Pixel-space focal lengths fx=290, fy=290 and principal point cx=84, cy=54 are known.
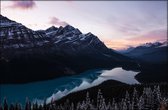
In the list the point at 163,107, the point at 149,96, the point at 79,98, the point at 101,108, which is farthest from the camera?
the point at 79,98

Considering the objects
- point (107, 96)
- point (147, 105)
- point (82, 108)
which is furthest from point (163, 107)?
point (107, 96)

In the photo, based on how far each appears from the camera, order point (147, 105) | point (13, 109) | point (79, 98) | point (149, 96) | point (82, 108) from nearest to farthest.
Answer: point (147, 105)
point (149, 96)
point (82, 108)
point (13, 109)
point (79, 98)

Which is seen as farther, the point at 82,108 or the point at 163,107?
the point at 82,108

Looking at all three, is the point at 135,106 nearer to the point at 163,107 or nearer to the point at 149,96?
the point at 149,96

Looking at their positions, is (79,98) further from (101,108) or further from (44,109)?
(101,108)

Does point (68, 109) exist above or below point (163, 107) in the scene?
below

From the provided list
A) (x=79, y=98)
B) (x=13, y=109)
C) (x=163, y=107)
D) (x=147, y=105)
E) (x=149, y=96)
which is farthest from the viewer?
(x=79, y=98)

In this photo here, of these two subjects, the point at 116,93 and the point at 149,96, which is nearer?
the point at 149,96

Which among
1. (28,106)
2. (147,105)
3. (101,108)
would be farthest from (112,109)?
(28,106)

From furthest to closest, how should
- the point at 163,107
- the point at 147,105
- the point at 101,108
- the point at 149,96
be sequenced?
Answer: the point at 101,108 < the point at 149,96 < the point at 147,105 < the point at 163,107
